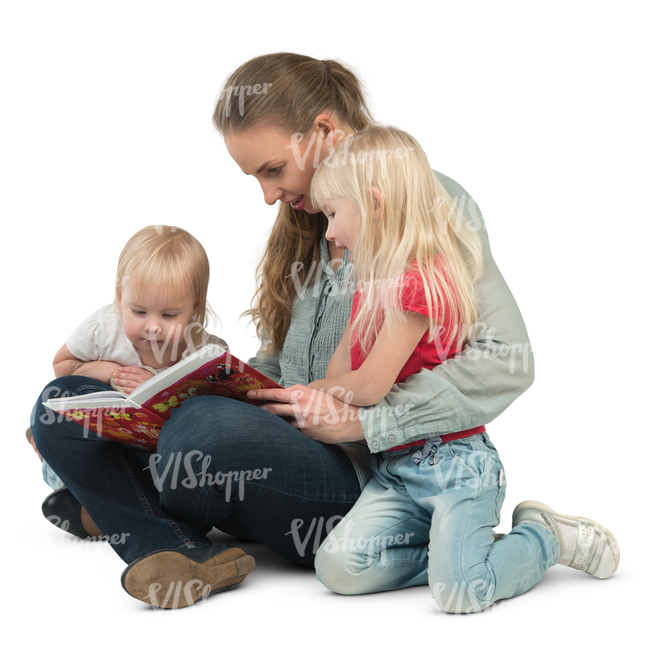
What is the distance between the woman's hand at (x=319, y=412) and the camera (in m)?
2.23

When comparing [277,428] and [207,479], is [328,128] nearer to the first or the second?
[277,428]

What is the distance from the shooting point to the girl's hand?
264 cm

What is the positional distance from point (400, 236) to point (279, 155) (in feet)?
1.78

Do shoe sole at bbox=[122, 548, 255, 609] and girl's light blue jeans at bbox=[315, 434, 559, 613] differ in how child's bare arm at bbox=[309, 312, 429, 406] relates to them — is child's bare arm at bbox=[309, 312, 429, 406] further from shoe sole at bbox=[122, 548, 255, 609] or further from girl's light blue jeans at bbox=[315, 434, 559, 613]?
shoe sole at bbox=[122, 548, 255, 609]

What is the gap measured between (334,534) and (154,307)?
0.97m

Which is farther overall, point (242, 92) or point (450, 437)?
point (242, 92)

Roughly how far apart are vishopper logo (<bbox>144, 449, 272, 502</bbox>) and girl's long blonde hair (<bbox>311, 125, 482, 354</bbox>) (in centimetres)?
48

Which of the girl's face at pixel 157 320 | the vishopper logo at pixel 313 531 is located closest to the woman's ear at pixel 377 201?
the girl's face at pixel 157 320

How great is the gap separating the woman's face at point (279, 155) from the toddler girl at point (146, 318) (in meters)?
0.35

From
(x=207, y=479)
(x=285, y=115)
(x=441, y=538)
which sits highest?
(x=285, y=115)

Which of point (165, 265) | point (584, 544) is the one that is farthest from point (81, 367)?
point (584, 544)

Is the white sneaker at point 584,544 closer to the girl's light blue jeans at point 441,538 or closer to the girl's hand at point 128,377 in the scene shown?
the girl's light blue jeans at point 441,538

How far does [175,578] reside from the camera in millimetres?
2061

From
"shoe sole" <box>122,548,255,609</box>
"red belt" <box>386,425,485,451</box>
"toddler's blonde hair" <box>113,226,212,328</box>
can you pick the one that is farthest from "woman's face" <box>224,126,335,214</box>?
"shoe sole" <box>122,548,255,609</box>
